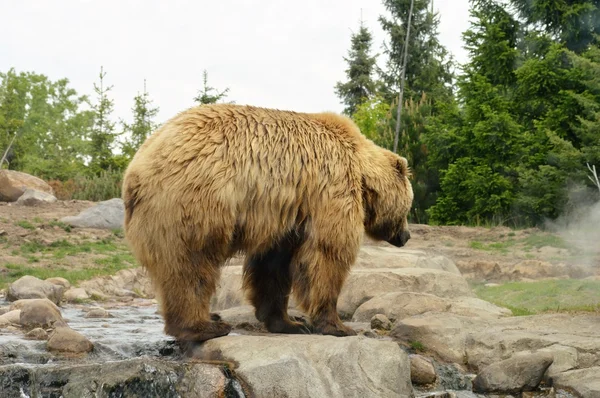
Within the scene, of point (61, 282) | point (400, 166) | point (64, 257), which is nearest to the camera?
point (400, 166)

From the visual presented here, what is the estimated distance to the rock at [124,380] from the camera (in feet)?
19.2

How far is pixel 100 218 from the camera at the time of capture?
20.2 meters

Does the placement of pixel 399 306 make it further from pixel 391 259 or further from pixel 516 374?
pixel 391 259

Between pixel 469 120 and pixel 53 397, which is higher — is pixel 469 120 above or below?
above

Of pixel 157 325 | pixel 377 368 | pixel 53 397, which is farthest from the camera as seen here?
pixel 157 325

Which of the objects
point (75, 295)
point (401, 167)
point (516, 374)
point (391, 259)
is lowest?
point (75, 295)

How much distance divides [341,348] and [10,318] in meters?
4.01

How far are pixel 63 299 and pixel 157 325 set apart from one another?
339cm

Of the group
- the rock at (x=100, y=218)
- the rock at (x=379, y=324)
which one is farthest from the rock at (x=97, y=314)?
the rock at (x=100, y=218)

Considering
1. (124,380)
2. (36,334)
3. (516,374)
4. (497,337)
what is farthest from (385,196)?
(36,334)

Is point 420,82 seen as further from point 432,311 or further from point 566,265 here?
point 432,311

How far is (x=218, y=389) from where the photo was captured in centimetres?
600

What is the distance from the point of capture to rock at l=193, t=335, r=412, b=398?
6094 mm

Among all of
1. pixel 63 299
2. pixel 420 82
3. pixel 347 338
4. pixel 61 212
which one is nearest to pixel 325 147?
pixel 347 338
